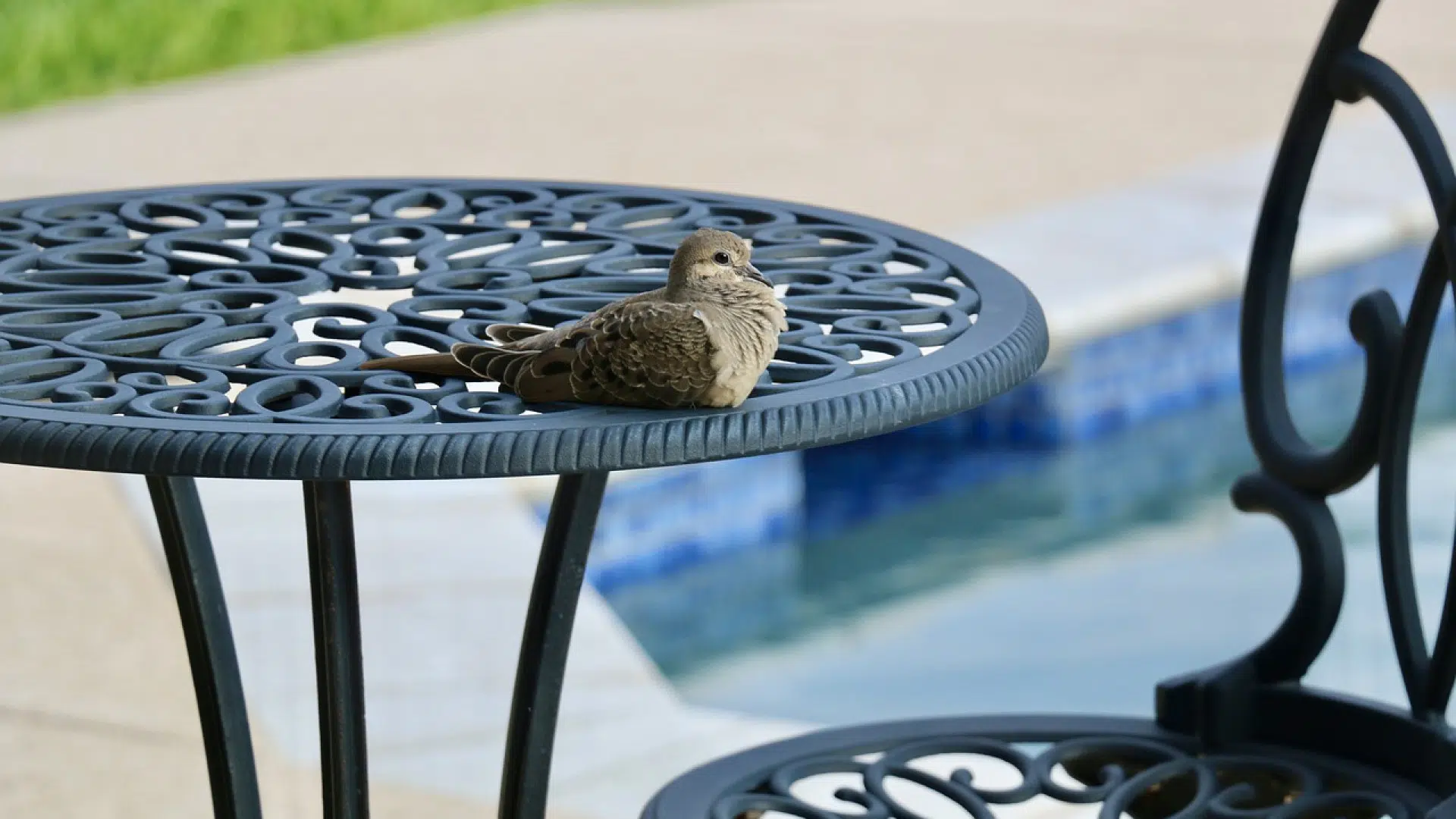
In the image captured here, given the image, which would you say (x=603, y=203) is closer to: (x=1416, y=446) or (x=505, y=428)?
(x=505, y=428)

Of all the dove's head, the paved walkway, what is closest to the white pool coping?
the dove's head

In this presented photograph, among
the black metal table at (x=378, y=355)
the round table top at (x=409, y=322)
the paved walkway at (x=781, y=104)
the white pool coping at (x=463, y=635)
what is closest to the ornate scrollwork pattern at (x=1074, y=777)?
the black metal table at (x=378, y=355)

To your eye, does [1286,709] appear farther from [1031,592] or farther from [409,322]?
[1031,592]

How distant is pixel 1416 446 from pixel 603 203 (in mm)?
3689

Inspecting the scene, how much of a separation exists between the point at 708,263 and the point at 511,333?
18 cm

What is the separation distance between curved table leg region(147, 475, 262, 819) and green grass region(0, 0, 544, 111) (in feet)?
21.9

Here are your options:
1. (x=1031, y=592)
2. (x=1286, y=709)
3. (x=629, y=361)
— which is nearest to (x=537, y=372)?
(x=629, y=361)

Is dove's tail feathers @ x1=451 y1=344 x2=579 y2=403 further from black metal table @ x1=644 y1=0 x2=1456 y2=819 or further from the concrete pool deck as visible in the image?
the concrete pool deck

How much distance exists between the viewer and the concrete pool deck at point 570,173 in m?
2.87

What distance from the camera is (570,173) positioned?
6449mm

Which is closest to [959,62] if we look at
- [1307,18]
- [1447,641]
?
[1307,18]

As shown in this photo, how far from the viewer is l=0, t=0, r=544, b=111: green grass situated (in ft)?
27.4

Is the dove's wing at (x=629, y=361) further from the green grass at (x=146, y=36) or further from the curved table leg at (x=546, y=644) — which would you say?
the green grass at (x=146, y=36)

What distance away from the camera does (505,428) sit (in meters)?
1.28
